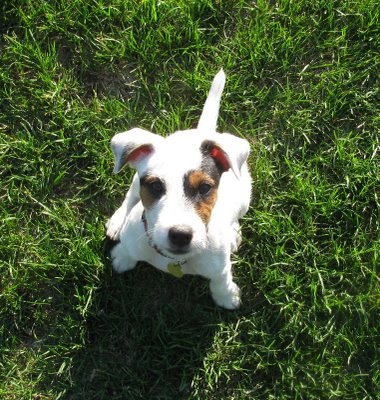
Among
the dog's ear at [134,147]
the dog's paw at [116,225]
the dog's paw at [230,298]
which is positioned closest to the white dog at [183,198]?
the dog's ear at [134,147]

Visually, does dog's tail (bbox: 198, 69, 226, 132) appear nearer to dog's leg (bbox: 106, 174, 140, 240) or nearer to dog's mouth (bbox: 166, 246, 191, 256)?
dog's leg (bbox: 106, 174, 140, 240)

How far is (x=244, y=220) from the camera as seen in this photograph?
497 centimetres

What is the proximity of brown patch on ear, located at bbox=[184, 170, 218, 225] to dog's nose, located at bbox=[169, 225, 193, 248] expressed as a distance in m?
0.20

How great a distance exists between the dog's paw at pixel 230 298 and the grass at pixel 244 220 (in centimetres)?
10

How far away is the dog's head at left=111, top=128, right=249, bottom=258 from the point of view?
353cm

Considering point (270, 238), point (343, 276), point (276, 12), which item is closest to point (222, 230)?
point (270, 238)

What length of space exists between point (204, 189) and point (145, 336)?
160 centimetres

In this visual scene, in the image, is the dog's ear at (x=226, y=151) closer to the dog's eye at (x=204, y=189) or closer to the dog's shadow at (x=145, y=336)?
the dog's eye at (x=204, y=189)

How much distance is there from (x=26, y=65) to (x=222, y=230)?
2477 mm

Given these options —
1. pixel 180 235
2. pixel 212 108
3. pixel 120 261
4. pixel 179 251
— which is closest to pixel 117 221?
pixel 120 261

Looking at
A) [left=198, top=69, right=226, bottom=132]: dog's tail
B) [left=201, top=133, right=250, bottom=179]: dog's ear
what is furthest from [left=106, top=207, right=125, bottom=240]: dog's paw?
[left=201, top=133, right=250, bottom=179]: dog's ear

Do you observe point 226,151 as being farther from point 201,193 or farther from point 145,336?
point 145,336

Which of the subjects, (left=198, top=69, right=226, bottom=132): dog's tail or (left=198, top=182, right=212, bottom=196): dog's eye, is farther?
(left=198, top=69, right=226, bottom=132): dog's tail

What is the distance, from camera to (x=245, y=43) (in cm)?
527
